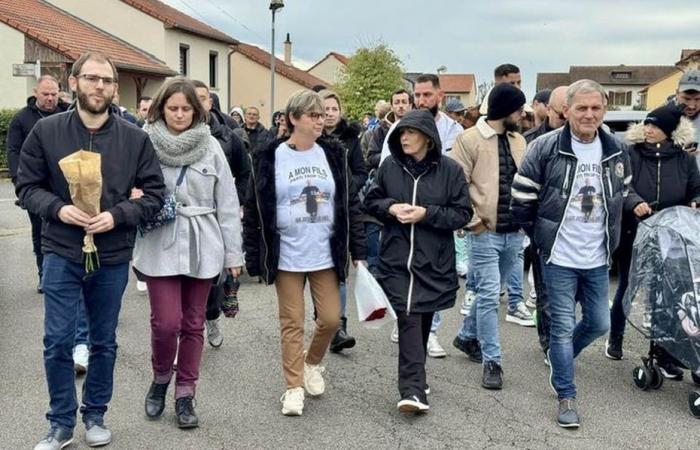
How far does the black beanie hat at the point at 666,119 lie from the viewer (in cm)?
525

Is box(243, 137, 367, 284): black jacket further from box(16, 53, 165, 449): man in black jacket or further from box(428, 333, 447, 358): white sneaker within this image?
box(428, 333, 447, 358): white sneaker

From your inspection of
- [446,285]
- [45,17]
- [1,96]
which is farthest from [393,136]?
[45,17]

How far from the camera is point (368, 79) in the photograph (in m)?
44.2

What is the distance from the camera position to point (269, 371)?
209 inches

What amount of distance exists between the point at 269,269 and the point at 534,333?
2.89m

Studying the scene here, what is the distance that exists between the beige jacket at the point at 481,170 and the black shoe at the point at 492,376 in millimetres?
911

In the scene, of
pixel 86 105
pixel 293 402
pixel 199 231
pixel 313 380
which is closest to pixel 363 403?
pixel 313 380

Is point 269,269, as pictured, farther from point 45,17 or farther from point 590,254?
point 45,17

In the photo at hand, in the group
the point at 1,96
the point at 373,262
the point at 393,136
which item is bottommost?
the point at 373,262

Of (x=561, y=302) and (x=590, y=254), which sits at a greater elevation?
(x=590, y=254)

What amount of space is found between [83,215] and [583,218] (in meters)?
2.82

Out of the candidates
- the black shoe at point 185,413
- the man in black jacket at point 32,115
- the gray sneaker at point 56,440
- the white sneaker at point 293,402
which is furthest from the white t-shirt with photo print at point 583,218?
the man in black jacket at point 32,115

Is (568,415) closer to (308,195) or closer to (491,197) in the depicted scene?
(491,197)

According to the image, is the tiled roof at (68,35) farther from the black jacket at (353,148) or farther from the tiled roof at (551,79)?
the tiled roof at (551,79)
